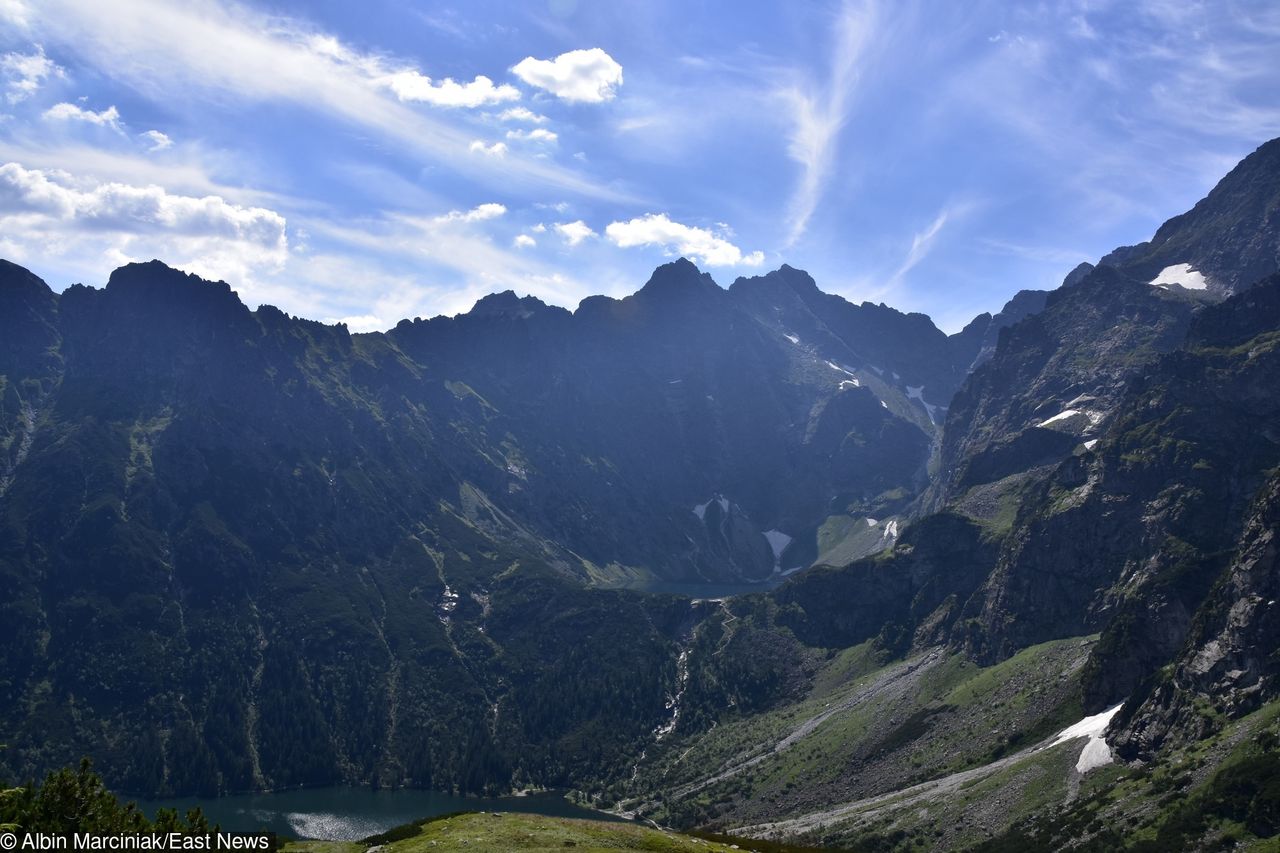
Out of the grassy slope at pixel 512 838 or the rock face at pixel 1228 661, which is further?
the rock face at pixel 1228 661

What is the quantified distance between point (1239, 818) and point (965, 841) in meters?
52.4

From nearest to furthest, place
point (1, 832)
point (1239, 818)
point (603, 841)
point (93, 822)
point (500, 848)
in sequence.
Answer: point (1, 832) → point (93, 822) → point (500, 848) → point (603, 841) → point (1239, 818)

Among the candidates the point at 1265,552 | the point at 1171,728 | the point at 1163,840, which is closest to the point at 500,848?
the point at 1163,840

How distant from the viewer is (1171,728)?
178 m

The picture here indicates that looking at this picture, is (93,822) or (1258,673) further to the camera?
(1258,673)

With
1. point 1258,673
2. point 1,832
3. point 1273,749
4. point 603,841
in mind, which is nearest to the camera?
point 1,832

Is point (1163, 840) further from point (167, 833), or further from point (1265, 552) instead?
point (167, 833)

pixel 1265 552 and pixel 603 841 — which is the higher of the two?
pixel 1265 552

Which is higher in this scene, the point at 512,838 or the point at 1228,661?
the point at 512,838

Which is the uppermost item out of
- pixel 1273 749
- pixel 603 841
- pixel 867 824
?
pixel 603 841

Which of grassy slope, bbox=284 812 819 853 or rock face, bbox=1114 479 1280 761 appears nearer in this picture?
grassy slope, bbox=284 812 819 853

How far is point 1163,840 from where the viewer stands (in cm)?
14325

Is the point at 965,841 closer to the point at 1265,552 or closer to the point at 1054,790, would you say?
the point at 1054,790

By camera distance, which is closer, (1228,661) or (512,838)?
(512,838)
